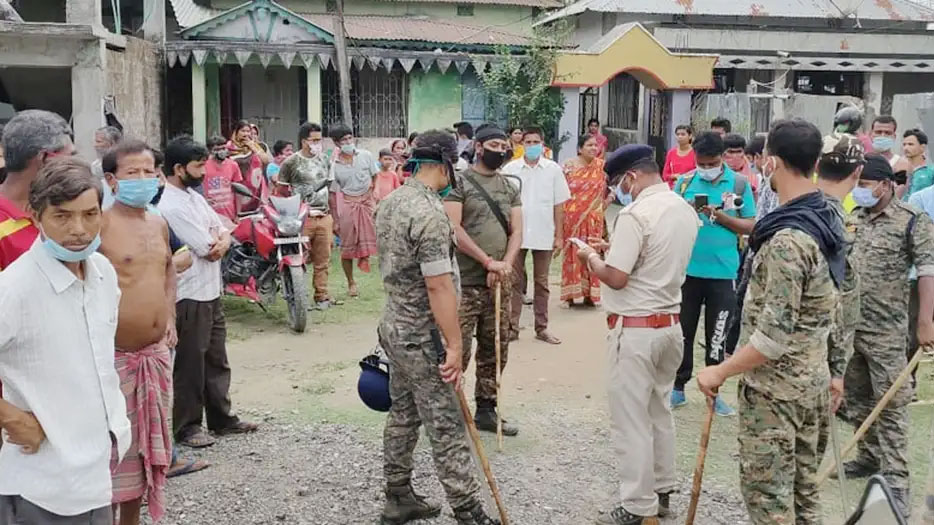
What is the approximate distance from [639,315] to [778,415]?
103 centimetres

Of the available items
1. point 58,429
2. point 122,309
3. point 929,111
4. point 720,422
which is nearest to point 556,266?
point 929,111

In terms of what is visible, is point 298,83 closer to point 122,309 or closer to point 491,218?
point 491,218

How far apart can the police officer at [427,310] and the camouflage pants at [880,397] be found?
2.15 metres

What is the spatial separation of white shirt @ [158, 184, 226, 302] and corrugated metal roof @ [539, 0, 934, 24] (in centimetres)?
1455

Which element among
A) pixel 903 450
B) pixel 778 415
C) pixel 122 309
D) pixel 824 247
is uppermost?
pixel 824 247

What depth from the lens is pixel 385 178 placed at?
34.1 ft

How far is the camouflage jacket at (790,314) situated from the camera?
3.07 m

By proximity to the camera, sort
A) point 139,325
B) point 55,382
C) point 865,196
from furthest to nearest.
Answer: point 865,196, point 139,325, point 55,382

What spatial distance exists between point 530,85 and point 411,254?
1331 centimetres

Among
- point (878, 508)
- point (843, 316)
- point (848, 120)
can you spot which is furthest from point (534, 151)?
point (878, 508)

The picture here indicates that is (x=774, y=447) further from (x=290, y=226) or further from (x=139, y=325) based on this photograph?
(x=290, y=226)

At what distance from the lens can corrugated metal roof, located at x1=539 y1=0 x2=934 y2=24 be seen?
18703 millimetres

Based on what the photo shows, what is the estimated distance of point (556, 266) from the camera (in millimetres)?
11242

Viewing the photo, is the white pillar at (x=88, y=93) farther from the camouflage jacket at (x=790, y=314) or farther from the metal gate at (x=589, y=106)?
the metal gate at (x=589, y=106)
